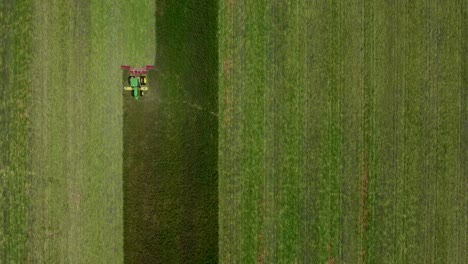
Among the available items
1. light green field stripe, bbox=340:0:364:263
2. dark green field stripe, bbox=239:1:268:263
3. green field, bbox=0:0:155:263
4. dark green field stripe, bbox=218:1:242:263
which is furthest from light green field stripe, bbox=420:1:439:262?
green field, bbox=0:0:155:263

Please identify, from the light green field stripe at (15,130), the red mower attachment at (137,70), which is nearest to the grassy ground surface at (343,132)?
the red mower attachment at (137,70)

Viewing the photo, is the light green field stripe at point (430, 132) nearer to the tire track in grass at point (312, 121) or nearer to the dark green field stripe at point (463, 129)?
the dark green field stripe at point (463, 129)

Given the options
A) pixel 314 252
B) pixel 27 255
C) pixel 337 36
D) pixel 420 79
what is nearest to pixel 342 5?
pixel 337 36

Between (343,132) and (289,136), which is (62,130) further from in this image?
(343,132)

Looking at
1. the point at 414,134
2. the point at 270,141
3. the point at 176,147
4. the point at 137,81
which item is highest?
the point at 137,81

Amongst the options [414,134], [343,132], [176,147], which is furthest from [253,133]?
[414,134]

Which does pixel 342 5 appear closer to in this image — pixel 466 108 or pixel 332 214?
pixel 466 108
